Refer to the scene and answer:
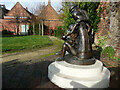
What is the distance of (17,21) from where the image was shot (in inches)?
962

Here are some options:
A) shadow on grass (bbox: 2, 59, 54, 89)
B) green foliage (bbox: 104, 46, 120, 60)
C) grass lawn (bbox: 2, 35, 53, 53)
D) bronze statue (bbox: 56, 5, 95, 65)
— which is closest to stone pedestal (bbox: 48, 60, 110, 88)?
bronze statue (bbox: 56, 5, 95, 65)

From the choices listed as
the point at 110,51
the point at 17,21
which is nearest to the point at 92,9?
the point at 110,51

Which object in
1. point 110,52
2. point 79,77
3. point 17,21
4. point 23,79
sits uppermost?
point 17,21

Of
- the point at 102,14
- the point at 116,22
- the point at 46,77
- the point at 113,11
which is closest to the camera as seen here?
the point at 46,77

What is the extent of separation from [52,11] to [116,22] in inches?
895

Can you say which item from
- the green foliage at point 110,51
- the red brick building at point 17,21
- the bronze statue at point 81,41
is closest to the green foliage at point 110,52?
the green foliage at point 110,51

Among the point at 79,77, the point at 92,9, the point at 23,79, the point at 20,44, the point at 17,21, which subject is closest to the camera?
the point at 79,77

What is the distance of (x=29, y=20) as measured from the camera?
84.7 feet

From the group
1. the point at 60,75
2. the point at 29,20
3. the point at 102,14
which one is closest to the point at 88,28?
the point at 60,75

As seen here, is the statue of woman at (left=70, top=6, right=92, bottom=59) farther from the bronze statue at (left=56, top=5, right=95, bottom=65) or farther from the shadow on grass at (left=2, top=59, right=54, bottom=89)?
the shadow on grass at (left=2, top=59, right=54, bottom=89)

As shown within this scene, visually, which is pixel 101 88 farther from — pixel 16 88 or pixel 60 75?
pixel 16 88

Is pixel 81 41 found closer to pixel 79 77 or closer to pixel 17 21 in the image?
pixel 79 77

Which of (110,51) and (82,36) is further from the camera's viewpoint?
(110,51)

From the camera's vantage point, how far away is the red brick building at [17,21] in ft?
81.4
